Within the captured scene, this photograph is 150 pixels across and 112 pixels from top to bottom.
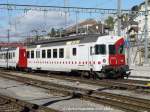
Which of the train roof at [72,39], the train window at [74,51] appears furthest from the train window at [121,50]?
the train window at [74,51]

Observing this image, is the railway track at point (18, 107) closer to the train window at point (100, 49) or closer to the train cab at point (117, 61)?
the train window at point (100, 49)

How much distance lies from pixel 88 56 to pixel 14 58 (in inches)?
815

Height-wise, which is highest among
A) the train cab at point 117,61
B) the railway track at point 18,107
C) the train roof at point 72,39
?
the train roof at point 72,39

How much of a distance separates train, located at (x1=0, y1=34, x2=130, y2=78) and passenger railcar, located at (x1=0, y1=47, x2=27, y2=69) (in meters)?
5.99

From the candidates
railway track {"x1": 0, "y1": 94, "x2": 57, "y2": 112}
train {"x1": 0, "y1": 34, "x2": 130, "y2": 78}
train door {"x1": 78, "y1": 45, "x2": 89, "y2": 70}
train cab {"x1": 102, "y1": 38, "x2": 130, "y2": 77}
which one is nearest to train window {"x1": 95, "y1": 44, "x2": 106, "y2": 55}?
train {"x1": 0, "y1": 34, "x2": 130, "y2": 78}

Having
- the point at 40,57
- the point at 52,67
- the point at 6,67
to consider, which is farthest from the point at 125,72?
the point at 6,67

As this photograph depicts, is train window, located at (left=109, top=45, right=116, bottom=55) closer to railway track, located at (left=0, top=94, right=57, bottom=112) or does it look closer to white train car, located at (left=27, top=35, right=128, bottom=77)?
white train car, located at (left=27, top=35, right=128, bottom=77)

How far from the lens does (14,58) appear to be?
4688 cm

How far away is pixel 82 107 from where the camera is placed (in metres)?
13.9

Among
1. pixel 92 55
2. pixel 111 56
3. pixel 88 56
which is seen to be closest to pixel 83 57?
pixel 88 56

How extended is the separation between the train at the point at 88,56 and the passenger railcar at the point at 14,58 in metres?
5.99

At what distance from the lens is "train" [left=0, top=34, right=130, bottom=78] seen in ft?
88.5

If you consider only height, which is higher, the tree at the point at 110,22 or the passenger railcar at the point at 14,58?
the tree at the point at 110,22

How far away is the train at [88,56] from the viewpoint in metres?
27.0
